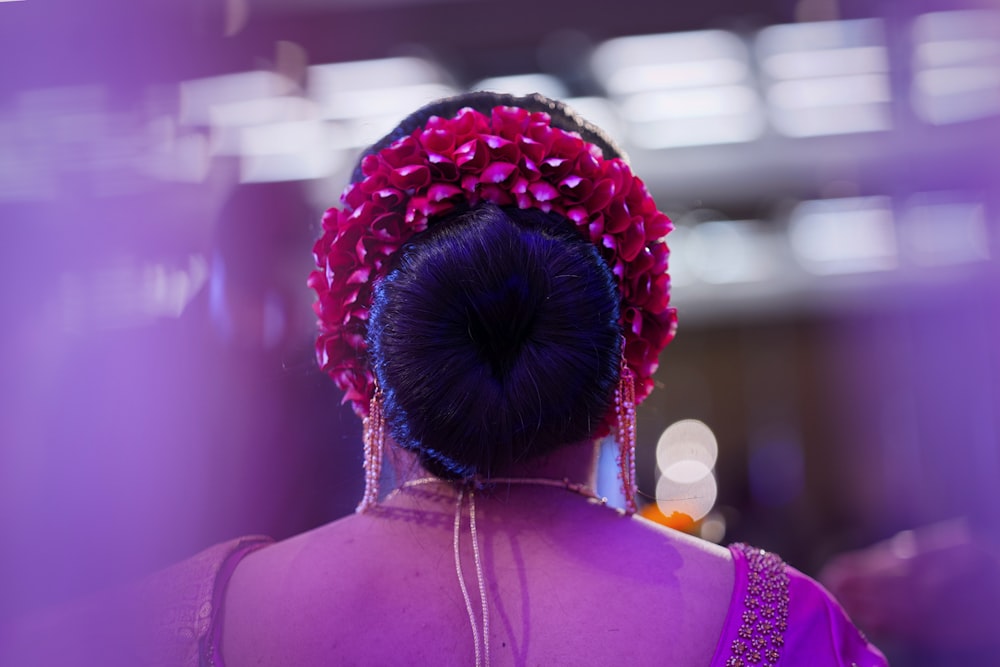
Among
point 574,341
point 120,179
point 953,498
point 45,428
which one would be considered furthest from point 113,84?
point 953,498

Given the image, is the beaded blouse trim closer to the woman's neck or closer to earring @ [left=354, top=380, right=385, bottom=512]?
the woman's neck

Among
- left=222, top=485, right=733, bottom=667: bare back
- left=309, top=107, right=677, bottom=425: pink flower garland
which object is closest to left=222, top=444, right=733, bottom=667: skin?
left=222, top=485, right=733, bottom=667: bare back

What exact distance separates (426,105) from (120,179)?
540mm

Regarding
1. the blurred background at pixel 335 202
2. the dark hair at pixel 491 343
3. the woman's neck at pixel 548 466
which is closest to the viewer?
the dark hair at pixel 491 343

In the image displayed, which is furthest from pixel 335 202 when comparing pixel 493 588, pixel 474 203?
pixel 493 588

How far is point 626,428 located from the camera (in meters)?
0.83

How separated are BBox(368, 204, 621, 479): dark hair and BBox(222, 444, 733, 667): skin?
0.09 m

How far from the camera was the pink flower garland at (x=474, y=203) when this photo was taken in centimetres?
82

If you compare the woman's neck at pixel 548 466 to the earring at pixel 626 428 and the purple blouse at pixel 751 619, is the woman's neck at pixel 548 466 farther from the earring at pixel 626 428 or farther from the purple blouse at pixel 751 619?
the purple blouse at pixel 751 619

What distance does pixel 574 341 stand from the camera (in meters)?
0.75

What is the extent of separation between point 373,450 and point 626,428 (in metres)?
0.26

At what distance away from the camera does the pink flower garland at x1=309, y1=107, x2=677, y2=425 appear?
822 millimetres

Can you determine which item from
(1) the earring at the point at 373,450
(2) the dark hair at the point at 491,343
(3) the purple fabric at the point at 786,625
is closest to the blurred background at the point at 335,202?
(1) the earring at the point at 373,450

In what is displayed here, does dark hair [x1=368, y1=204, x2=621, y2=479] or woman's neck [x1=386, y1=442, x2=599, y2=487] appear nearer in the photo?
dark hair [x1=368, y1=204, x2=621, y2=479]
